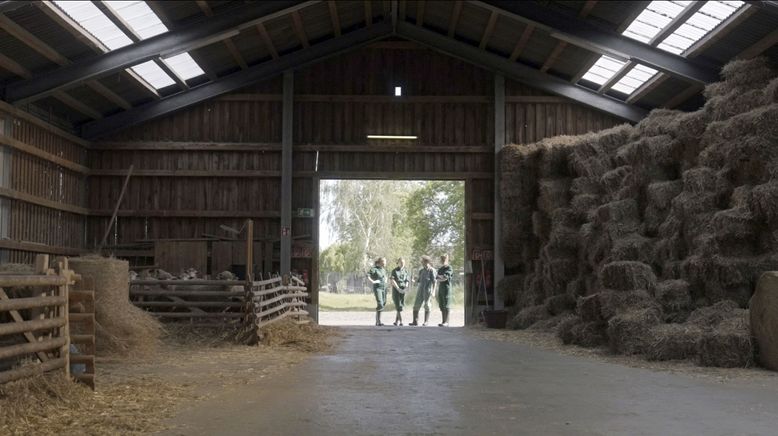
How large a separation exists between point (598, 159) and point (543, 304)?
11.3 ft

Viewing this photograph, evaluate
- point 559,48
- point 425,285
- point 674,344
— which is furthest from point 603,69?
point 674,344

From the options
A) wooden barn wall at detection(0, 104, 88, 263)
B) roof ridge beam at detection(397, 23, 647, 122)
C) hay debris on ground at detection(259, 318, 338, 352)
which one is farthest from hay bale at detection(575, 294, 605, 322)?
wooden barn wall at detection(0, 104, 88, 263)

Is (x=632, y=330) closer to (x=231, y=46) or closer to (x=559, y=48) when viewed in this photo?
(x=559, y=48)

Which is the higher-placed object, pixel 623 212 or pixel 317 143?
pixel 317 143

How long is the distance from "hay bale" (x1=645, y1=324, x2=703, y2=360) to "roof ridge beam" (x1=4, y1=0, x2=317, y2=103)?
32.9ft

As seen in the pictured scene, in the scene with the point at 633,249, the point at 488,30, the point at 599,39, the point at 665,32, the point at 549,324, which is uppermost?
the point at 488,30

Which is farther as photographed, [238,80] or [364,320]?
[364,320]

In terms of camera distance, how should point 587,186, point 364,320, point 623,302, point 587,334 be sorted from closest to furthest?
1. point 623,302
2. point 587,334
3. point 587,186
4. point 364,320

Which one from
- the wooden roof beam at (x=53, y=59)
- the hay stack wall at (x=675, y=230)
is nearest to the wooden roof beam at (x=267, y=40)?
the wooden roof beam at (x=53, y=59)

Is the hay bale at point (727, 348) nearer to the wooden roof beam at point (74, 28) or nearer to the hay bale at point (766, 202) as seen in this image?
the hay bale at point (766, 202)

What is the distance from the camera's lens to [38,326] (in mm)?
6223

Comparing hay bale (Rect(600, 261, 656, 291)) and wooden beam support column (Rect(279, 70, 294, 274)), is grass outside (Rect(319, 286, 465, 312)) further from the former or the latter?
hay bale (Rect(600, 261, 656, 291))

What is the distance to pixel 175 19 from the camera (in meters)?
14.7

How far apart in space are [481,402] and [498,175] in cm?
1272
